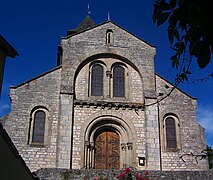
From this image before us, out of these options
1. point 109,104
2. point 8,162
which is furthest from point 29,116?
point 8,162

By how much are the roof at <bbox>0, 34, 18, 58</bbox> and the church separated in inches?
310

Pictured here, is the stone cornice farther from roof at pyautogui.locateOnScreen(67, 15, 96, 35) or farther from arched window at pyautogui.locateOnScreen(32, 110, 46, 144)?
roof at pyautogui.locateOnScreen(67, 15, 96, 35)

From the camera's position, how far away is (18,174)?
777 cm

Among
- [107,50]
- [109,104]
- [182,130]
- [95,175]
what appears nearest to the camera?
[95,175]

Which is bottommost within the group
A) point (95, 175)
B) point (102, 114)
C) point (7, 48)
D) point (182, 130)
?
point (95, 175)

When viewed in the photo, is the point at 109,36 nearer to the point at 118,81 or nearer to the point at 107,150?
the point at 118,81

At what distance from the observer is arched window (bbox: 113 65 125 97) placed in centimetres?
1770

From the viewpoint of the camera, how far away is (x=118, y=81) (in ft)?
59.1

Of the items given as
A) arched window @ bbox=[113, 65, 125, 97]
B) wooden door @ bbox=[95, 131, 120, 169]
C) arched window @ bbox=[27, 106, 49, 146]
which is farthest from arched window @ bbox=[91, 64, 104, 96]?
arched window @ bbox=[27, 106, 49, 146]

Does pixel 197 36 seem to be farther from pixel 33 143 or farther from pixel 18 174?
pixel 33 143

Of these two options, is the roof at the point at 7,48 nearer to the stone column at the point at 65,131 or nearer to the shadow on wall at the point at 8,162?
the shadow on wall at the point at 8,162

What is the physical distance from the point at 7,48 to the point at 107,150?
970 centimetres

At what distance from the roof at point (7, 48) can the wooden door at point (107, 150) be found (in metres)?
9.17

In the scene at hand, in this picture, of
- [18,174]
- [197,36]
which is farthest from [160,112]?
[197,36]
